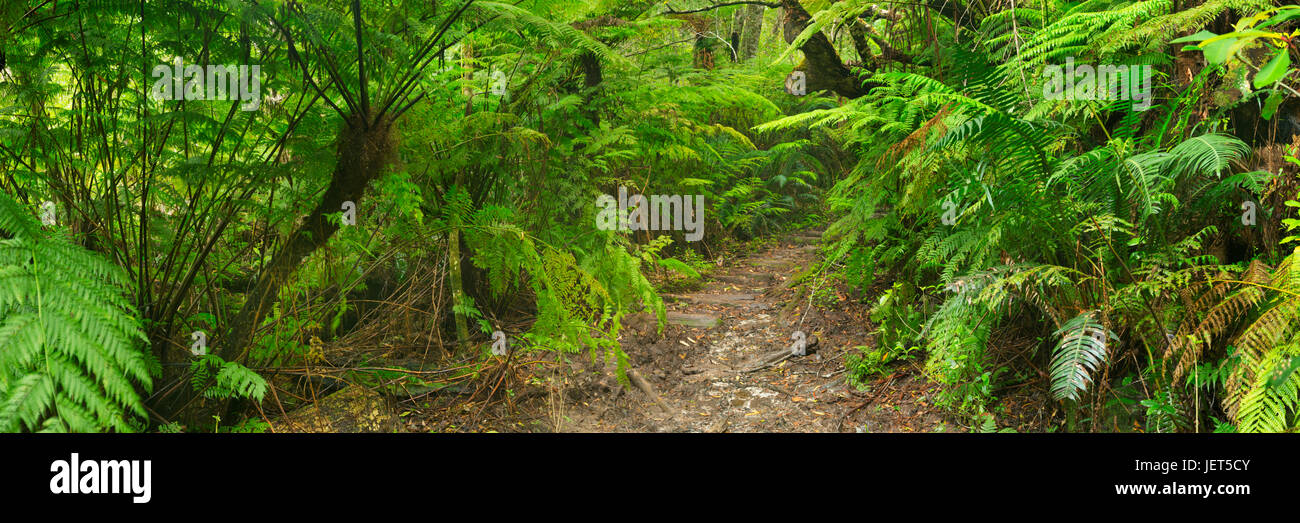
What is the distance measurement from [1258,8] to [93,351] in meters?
4.23

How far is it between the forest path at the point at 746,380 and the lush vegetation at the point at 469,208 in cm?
32

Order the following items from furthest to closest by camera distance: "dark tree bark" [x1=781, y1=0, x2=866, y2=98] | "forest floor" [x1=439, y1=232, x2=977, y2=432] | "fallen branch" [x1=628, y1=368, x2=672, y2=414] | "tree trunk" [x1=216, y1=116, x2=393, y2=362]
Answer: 1. "dark tree bark" [x1=781, y1=0, x2=866, y2=98]
2. "fallen branch" [x1=628, y1=368, x2=672, y2=414]
3. "forest floor" [x1=439, y1=232, x2=977, y2=432]
4. "tree trunk" [x1=216, y1=116, x2=393, y2=362]


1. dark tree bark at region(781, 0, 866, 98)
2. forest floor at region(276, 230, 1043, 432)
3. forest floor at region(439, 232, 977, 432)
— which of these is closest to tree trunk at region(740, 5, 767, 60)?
dark tree bark at region(781, 0, 866, 98)

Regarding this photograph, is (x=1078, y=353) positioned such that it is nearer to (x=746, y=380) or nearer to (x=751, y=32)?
(x=746, y=380)

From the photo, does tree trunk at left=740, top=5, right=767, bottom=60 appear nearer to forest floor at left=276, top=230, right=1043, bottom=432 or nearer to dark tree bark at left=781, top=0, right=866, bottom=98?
dark tree bark at left=781, top=0, right=866, bottom=98

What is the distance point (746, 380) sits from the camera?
445cm

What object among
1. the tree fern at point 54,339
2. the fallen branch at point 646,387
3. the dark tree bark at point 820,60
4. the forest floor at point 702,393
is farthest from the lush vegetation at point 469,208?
the dark tree bark at point 820,60

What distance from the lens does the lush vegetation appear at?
2.21 m

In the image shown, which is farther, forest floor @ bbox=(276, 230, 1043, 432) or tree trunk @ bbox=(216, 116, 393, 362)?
forest floor @ bbox=(276, 230, 1043, 432)

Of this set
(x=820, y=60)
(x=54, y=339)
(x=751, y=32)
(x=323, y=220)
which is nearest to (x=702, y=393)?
(x=323, y=220)

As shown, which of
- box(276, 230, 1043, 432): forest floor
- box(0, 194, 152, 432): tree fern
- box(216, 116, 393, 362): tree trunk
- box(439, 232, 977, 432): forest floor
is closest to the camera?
box(0, 194, 152, 432): tree fern
